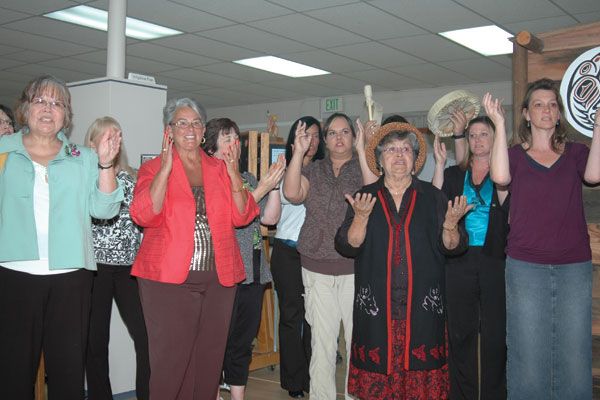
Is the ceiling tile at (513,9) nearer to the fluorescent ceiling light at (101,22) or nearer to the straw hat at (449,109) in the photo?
the straw hat at (449,109)

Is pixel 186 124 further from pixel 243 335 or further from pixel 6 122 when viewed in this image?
pixel 6 122

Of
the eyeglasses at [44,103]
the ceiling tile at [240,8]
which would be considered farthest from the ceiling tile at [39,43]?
A: the eyeglasses at [44,103]

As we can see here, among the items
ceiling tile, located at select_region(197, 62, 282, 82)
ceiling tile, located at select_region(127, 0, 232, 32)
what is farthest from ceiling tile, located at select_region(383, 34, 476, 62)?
ceiling tile, located at select_region(197, 62, 282, 82)

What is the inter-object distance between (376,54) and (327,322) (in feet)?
18.4

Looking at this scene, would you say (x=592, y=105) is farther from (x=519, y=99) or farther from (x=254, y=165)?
(x=254, y=165)

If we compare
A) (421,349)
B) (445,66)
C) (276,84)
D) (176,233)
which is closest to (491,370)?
(421,349)

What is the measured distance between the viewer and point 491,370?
138 inches

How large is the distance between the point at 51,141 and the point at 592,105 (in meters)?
2.41

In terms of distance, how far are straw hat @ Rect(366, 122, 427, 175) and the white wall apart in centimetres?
176

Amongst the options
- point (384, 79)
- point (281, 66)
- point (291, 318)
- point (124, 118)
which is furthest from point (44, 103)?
point (384, 79)

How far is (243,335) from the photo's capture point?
362cm

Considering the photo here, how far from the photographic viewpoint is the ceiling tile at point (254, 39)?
7.30 meters

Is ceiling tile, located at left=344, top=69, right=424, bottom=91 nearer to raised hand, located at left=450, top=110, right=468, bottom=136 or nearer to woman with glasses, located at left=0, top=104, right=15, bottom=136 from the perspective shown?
raised hand, located at left=450, top=110, right=468, bottom=136

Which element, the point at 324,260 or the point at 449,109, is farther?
→ the point at 449,109
